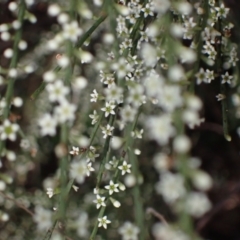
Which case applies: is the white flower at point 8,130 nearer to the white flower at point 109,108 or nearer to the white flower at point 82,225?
the white flower at point 109,108

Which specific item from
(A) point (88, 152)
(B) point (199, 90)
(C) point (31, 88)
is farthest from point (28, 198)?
(A) point (88, 152)

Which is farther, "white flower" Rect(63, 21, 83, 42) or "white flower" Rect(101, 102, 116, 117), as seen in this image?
"white flower" Rect(101, 102, 116, 117)

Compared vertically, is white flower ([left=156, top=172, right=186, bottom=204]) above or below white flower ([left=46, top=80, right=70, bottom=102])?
below

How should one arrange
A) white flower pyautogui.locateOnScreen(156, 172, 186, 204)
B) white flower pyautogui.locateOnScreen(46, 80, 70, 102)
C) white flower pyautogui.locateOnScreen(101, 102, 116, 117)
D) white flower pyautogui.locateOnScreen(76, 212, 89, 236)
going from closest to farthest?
white flower pyautogui.locateOnScreen(156, 172, 186, 204)
white flower pyautogui.locateOnScreen(46, 80, 70, 102)
white flower pyautogui.locateOnScreen(101, 102, 116, 117)
white flower pyautogui.locateOnScreen(76, 212, 89, 236)

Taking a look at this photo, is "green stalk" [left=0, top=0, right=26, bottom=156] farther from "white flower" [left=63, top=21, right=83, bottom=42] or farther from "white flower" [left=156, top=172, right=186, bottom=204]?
"white flower" [left=156, top=172, right=186, bottom=204]

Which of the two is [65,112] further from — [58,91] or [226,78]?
[226,78]

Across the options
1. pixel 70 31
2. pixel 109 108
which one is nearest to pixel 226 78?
pixel 109 108

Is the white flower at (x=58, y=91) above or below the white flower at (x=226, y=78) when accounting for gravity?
below

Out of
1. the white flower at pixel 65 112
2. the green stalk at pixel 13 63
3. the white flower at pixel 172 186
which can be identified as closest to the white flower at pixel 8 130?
the green stalk at pixel 13 63

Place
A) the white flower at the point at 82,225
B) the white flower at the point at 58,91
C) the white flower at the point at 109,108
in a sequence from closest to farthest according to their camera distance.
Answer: the white flower at the point at 58,91 → the white flower at the point at 109,108 → the white flower at the point at 82,225

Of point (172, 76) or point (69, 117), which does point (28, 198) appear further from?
point (172, 76)

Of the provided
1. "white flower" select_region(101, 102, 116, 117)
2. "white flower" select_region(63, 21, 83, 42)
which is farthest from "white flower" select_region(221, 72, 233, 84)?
"white flower" select_region(63, 21, 83, 42)
